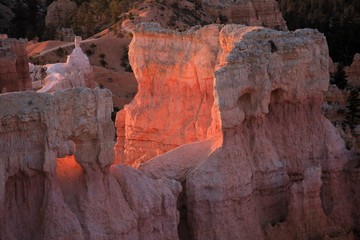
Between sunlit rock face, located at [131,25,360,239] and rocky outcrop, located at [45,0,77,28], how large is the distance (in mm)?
47012

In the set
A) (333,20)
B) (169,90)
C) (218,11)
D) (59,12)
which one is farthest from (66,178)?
(59,12)

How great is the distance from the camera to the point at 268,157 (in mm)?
16828

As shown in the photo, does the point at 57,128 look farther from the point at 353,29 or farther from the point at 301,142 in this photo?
the point at 353,29

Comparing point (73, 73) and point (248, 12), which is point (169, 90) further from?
point (248, 12)

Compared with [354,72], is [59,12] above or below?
above

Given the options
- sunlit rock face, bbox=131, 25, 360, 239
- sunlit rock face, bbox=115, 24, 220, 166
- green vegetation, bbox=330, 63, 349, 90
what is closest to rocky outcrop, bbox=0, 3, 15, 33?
green vegetation, bbox=330, 63, 349, 90

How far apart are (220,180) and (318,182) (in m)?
2.15

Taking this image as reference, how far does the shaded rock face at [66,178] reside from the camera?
13.3 metres

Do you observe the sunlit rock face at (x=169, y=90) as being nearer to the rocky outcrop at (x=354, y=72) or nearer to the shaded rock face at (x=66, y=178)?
the shaded rock face at (x=66, y=178)

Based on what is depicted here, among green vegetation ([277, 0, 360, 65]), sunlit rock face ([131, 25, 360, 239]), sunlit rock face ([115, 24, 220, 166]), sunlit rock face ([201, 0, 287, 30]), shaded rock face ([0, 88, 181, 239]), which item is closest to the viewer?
shaded rock face ([0, 88, 181, 239])

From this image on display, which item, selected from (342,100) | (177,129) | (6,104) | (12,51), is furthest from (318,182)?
(342,100)

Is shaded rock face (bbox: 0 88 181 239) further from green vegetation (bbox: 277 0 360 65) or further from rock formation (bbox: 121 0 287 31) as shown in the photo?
rock formation (bbox: 121 0 287 31)

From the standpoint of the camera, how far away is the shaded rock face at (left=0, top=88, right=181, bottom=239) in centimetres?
1327

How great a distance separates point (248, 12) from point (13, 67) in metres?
39.1
